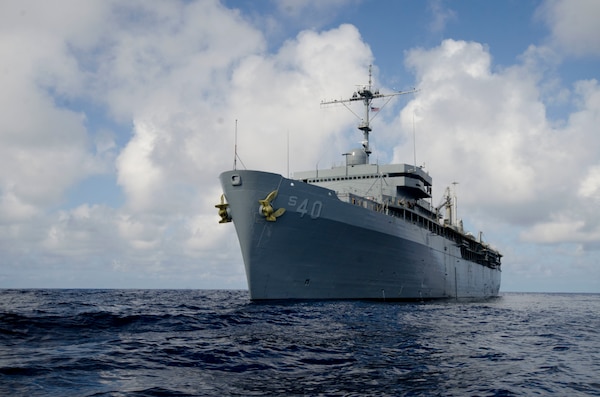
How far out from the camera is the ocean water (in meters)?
7.63

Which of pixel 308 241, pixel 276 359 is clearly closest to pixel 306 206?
pixel 308 241

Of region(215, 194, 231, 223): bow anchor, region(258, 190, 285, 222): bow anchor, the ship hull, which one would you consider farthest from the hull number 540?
region(215, 194, 231, 223): bow anchor

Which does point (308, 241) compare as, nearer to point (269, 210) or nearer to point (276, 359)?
point (269, 210)

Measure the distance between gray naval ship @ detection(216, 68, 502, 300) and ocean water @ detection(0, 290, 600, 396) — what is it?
894 centimetres

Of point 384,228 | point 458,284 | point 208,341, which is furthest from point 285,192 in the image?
point 458,284

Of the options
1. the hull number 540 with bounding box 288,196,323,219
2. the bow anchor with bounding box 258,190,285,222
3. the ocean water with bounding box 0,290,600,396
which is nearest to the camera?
the ocean water with bounding box 0,290,600,396

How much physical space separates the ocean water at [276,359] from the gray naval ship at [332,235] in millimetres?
8938

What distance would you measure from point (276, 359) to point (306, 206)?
15.6 m

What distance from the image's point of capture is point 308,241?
25641mm

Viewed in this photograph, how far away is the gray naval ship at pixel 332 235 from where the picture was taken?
985 inches

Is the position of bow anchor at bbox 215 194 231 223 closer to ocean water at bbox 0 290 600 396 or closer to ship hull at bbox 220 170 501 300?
ship hull at bbox 220 170 501 300

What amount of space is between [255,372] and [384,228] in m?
21.8

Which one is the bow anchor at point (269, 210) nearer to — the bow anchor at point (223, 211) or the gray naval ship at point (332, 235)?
the gray naval ship at point (332, 235)

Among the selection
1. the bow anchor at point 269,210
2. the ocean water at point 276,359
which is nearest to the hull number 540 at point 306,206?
the bow anchor at point 269,210
